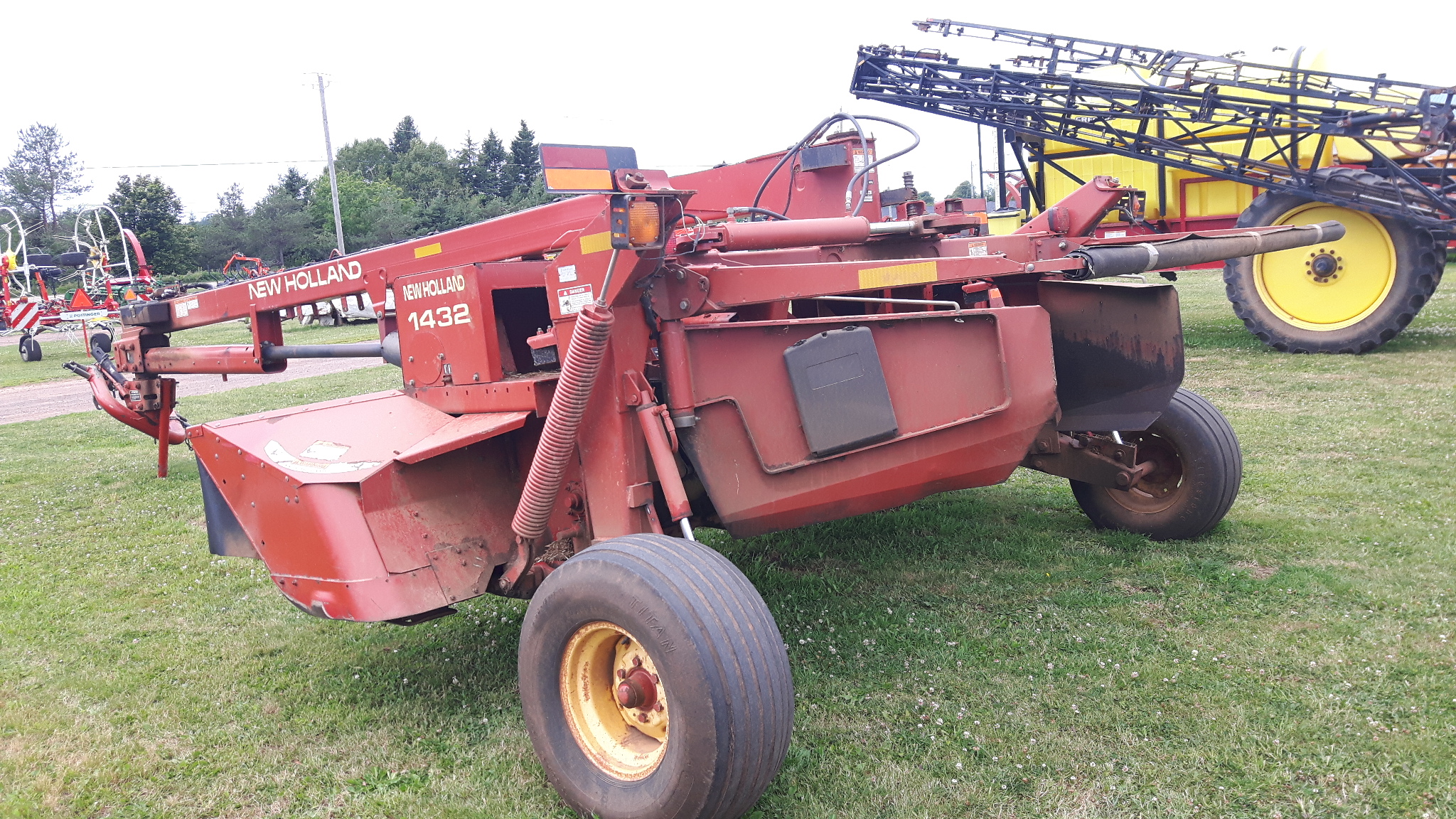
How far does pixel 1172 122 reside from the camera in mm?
11578

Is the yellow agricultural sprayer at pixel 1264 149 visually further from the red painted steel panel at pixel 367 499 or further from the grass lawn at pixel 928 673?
the red painted steel panel at pixel 367 499

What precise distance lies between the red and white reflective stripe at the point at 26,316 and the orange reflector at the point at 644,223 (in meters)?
22.6

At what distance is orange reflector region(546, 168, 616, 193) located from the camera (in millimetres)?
3219

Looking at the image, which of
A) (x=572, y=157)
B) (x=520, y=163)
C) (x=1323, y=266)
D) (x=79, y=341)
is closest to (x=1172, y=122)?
(x=1323, y=266)

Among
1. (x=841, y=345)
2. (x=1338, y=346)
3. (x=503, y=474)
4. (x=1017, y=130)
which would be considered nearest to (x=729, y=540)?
(x=503, y=474)

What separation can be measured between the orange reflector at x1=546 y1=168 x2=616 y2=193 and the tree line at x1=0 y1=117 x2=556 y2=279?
30.0m

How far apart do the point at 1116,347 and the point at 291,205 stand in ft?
180

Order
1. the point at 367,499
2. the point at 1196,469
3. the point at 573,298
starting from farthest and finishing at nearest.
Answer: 1. the point at 1196,469
2. the point at 367,499
3. the point at 573,298

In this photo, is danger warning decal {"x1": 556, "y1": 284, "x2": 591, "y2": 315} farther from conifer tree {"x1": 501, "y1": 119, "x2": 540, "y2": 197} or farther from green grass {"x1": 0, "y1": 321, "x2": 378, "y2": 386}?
conifer tree {"x1": 501, "y1": 119, "x2": 540, "y2": 197}

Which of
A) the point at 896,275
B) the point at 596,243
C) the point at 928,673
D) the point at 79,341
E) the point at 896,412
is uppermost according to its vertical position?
the point at 79,341

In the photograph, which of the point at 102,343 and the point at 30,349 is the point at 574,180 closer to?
the point at 102,343

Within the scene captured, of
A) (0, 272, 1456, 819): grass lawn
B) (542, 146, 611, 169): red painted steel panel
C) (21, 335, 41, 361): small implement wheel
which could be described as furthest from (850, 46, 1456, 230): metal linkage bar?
(21, 335, 41, 361): small implement wheel

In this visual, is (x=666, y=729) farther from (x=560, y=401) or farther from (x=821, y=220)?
(x=821, y=220)

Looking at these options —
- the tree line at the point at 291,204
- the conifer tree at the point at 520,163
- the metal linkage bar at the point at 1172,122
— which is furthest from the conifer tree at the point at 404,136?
the metal linkage bar at the point at 1172,122
